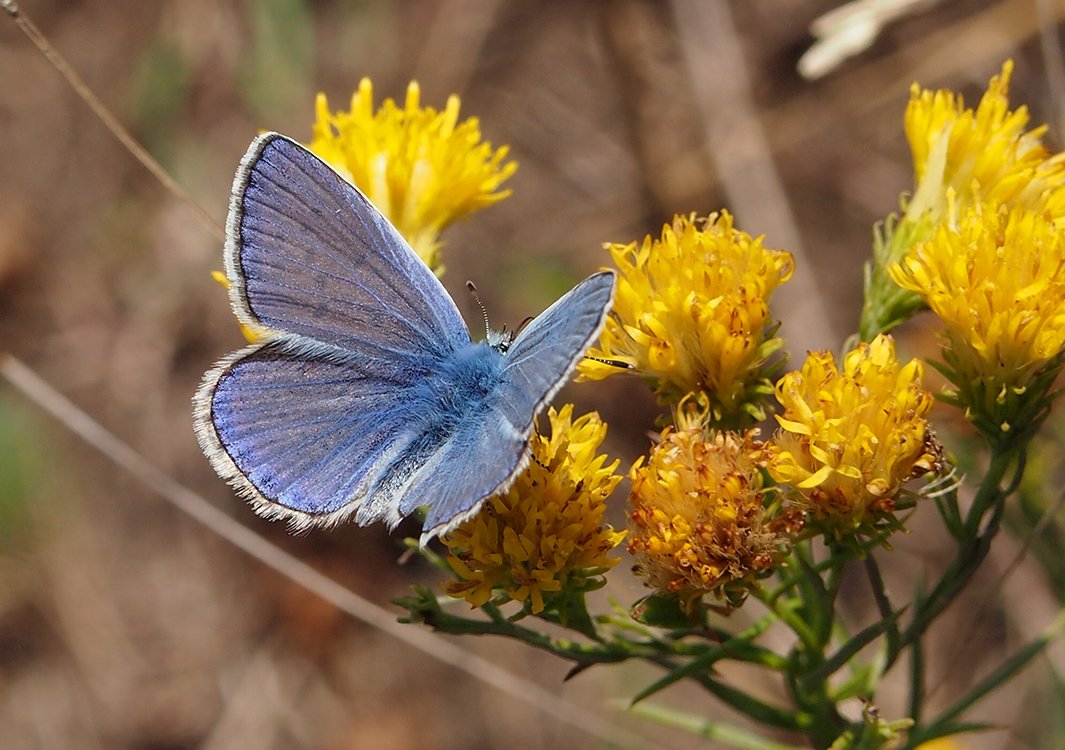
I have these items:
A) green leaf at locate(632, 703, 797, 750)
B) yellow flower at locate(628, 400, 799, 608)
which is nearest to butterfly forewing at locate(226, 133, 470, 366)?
yellow flower at locate(628, 400, 799, 608)

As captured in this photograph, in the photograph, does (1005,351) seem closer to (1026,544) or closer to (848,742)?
(1026,544)

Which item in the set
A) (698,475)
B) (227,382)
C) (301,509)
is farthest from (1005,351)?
(227,382)

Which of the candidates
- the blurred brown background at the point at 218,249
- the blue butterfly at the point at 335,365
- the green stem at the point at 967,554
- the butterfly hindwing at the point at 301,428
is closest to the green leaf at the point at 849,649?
the green stem at the point at 967,554

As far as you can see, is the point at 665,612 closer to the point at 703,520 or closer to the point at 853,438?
the point at 703,520

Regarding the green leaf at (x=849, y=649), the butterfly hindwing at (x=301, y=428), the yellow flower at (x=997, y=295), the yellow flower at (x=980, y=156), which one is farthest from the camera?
the yellow flower at (x=980, y=156)

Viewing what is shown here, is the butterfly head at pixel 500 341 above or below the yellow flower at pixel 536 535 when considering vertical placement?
above

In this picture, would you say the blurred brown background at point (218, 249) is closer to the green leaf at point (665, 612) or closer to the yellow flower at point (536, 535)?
the green leaf at point (665, 612)

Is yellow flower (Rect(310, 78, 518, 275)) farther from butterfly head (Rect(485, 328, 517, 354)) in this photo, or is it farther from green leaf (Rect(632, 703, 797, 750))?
green leaf (Rect(632, 703, 797, 750))
